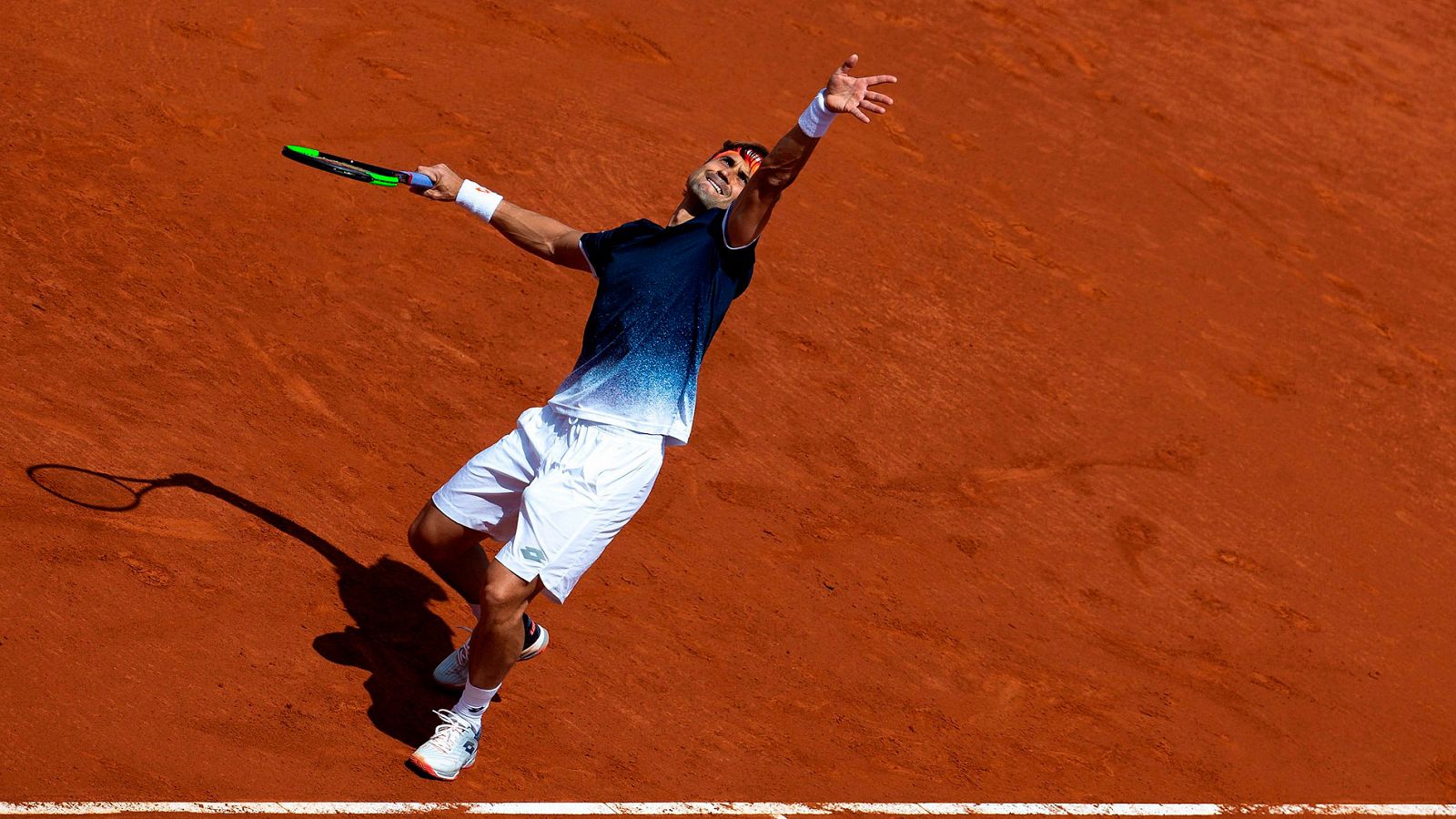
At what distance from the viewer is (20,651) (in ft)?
18.6

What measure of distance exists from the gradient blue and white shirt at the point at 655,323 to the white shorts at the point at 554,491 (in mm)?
91

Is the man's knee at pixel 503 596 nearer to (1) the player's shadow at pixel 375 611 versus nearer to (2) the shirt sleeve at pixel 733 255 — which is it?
(1) the player's shadow at pixel 375 611

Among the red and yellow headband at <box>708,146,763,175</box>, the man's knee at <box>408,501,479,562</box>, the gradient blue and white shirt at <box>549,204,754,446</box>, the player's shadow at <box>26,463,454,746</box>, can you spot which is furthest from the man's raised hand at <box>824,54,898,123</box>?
the player's shadow at <box>26,463,454,746</box>

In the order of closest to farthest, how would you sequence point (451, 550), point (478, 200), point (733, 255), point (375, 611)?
point (733, 255) < point (451, 550) < point (478, 200) < point (375, 611)

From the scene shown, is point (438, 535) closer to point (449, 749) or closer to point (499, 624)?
point (499, 624)

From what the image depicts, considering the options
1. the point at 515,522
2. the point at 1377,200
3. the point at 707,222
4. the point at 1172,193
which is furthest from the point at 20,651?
the point at 1377,200

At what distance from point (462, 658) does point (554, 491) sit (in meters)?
1.14

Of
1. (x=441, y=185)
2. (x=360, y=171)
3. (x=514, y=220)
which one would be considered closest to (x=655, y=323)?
(x=514, y=220)

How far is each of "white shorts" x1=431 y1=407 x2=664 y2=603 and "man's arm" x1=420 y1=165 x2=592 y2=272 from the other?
2.29 ft

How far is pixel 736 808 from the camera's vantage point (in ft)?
19.4

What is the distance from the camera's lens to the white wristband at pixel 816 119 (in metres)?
5.02

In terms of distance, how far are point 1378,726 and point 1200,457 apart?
2023 mm

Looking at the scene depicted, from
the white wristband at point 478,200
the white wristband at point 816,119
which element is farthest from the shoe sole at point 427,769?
the white wristband at point 816,119

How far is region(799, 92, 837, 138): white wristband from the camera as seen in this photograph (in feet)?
16.5
